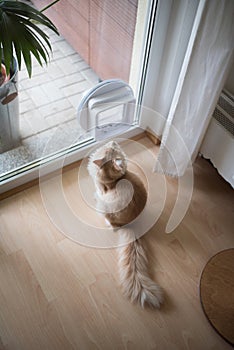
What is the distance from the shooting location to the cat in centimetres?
122

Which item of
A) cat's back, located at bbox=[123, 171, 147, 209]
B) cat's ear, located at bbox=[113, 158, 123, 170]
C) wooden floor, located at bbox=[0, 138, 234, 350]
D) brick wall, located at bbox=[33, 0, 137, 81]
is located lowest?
wooden floor, located at bbox=[0, 138, 234, 350]

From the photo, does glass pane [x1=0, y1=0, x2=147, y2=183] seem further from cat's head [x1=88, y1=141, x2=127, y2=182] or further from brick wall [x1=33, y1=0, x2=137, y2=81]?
cat's head [x1=88, y1=141, x2=127, y2=182]

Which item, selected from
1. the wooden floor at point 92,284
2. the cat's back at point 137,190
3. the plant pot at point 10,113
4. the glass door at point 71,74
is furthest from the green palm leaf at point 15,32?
the wooden floor at point 92,284

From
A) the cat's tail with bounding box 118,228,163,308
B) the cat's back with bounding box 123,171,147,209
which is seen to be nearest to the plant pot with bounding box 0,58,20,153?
the cat's back with bounding box 123,171,147,209

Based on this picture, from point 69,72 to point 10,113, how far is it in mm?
425

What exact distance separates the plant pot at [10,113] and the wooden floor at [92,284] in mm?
237

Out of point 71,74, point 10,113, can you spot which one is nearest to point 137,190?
point 10,113

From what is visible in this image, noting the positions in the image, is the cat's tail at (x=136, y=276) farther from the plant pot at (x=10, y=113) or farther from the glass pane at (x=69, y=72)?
the plant pot at (x=10, y=113)

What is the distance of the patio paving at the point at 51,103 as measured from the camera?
1.53m

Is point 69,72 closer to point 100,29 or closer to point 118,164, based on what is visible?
point 100,29

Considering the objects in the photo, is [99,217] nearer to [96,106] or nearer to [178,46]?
[96,106]

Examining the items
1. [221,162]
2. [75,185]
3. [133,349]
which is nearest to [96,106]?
[75,185]

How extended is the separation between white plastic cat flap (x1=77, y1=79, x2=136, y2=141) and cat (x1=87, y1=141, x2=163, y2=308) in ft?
0.61

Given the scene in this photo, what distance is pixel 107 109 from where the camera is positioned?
57.5 inches
